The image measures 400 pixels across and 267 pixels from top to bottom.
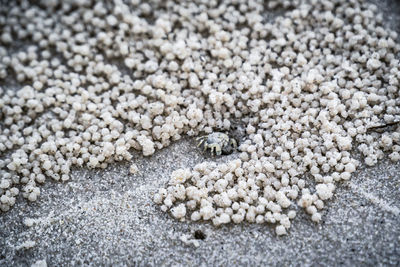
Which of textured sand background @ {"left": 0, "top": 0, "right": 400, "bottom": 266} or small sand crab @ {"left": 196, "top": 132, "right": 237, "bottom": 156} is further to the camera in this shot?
small sand crab @ {"left": 196, "top": 132, "right": 237, "bottom": 156}

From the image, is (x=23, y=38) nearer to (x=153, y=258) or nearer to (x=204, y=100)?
(x=204, y=100)

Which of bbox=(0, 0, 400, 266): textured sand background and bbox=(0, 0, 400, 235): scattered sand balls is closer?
bbox=(0, 0, 400, 266): textured sand background

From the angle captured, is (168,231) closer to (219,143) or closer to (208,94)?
(219,143)

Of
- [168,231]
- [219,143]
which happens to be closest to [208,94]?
[219,143]

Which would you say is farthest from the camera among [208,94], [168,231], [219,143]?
[208,94]
